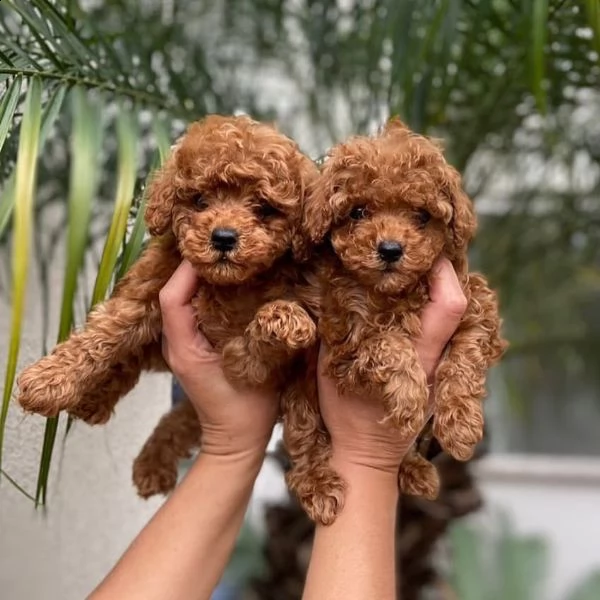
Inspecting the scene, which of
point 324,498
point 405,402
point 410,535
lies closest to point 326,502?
point 324,498

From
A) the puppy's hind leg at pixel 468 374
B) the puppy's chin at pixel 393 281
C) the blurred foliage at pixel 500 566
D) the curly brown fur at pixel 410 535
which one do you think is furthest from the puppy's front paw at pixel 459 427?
the blurred foliage at pixel 500 566

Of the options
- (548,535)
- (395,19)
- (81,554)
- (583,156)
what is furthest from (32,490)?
(548,535)

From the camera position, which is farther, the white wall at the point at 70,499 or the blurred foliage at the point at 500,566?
the blurred foliage at the point at 500,566

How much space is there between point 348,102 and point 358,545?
90 cm

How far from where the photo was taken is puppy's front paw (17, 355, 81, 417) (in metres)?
0.63

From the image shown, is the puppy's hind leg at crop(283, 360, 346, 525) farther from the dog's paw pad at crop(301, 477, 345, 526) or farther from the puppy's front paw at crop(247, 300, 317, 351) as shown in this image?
the puppy's front paw at crop(247, 300, 317, 351)

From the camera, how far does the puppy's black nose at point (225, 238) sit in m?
0.61

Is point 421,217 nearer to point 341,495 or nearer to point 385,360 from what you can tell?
point 385,360

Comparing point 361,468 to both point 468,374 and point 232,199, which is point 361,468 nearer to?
point 468,374

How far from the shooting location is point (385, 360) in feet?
1.99

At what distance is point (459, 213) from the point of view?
2.06ft

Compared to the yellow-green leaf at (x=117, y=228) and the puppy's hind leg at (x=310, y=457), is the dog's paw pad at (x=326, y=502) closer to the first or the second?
the puppy's hind leg at (x=310, y=457)

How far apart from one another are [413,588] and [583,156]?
0.89 meters

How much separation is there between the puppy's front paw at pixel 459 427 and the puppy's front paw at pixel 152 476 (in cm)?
34
